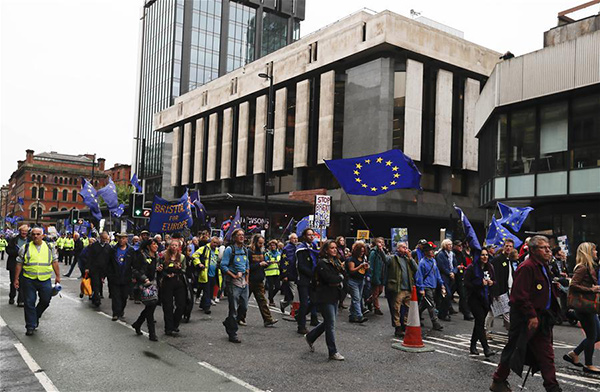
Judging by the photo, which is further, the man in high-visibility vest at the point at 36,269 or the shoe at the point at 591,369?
the man in high-visibility vest at the point at 36,269

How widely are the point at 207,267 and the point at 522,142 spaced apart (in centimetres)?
1779

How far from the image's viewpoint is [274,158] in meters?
44.9

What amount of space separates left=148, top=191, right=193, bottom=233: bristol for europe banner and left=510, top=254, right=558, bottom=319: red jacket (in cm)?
1210

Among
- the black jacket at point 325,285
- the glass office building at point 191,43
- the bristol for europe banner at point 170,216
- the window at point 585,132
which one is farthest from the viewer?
the glass office building at point 191,43

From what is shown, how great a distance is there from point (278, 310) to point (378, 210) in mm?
23595

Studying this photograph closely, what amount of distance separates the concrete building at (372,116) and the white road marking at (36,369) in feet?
97.3

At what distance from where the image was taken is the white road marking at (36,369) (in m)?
5.94

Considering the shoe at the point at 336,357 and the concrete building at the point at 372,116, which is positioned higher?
the concrete building at the point at 372,116

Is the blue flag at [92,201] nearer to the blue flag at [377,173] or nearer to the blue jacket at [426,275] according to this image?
the blue flag at [377,173]

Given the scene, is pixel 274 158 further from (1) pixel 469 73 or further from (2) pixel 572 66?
(2) pixel 572 66

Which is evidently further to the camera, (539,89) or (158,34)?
(158,34)

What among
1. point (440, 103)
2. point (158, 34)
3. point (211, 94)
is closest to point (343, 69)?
point (440, 103)

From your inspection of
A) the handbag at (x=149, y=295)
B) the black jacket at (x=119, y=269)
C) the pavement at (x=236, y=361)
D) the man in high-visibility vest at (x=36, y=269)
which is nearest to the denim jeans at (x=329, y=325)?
the pavement at (x=236, y=361)

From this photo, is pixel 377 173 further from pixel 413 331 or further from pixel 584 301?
pixel 584 301
